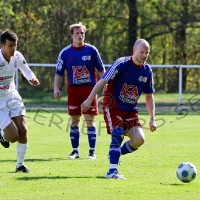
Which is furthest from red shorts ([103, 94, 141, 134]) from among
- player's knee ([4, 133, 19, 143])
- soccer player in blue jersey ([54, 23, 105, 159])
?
soccer player in blue jersey ([54, 23, 105, 159])

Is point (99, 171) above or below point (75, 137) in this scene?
below

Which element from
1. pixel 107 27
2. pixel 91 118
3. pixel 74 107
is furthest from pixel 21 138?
pixel 107 27

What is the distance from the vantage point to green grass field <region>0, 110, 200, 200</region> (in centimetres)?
713

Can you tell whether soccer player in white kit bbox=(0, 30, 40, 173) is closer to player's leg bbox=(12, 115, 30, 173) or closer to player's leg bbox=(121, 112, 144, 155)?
player's leg bbox=(12, 115, 30, 173)

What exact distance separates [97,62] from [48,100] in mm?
15996

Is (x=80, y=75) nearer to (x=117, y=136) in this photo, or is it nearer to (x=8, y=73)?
(x=8, y=73)

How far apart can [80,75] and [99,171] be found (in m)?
2.31

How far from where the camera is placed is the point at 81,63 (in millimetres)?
10789

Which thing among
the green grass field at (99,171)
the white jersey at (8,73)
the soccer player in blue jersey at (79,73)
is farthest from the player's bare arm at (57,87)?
the white jersey at (8,73)

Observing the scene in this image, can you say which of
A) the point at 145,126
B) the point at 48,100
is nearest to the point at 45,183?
the point at 145,126

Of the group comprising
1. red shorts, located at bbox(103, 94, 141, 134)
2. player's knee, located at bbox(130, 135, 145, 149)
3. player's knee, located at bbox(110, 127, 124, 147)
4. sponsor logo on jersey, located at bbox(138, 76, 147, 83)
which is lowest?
player's knee, located at bbox(130, 135, 145, 149)

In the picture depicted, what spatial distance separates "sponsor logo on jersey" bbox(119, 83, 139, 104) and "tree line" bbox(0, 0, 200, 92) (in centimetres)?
2240

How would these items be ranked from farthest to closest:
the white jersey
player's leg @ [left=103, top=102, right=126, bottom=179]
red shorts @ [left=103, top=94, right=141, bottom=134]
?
the white jersey
red shorts @ [left=103, top=94, right=141, bottom=134]
player's leg @ [left=103, top=102, right=126, bottom=179]

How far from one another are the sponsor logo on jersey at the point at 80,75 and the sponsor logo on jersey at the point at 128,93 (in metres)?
2.32
